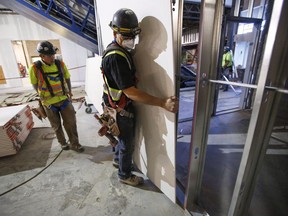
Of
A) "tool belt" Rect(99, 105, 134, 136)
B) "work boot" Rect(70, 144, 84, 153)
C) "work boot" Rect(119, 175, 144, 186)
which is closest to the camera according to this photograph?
"tool belt" Rect(99, 105, 134, 136)

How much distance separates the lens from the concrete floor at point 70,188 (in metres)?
1.50

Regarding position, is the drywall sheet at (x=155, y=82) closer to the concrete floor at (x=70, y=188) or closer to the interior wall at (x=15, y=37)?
the concrete floor at (x=70, y=188)

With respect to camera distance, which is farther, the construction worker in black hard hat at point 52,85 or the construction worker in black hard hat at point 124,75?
the construction worker in black hard hat at point 52,85

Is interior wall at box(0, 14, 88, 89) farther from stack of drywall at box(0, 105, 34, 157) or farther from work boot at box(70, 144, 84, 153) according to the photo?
work boot at box(70, 144, 84, 153)

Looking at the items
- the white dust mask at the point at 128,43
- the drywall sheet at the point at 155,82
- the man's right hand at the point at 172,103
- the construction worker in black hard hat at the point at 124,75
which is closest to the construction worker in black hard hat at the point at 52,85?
the drywall sheet at the point at 155,82

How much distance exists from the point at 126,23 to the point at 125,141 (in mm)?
970

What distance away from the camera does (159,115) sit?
52.2 inches

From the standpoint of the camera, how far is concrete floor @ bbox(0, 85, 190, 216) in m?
1.50

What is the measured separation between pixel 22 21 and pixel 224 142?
8.93 meters

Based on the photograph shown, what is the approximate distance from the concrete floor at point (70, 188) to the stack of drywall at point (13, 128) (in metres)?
0.14

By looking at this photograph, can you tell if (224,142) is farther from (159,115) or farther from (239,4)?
(239,4)

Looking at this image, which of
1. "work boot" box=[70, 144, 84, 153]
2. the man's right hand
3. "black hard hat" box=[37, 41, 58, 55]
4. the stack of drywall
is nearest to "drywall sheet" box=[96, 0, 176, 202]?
the man's right hand

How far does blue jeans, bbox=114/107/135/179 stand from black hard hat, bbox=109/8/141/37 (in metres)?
0.67

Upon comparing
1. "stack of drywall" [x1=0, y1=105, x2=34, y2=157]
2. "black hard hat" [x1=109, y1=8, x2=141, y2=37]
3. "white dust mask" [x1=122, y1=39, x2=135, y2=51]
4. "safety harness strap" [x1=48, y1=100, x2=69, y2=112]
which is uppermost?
"black hard hat" [x1=109, y1=8, x2=141, y2=37]
